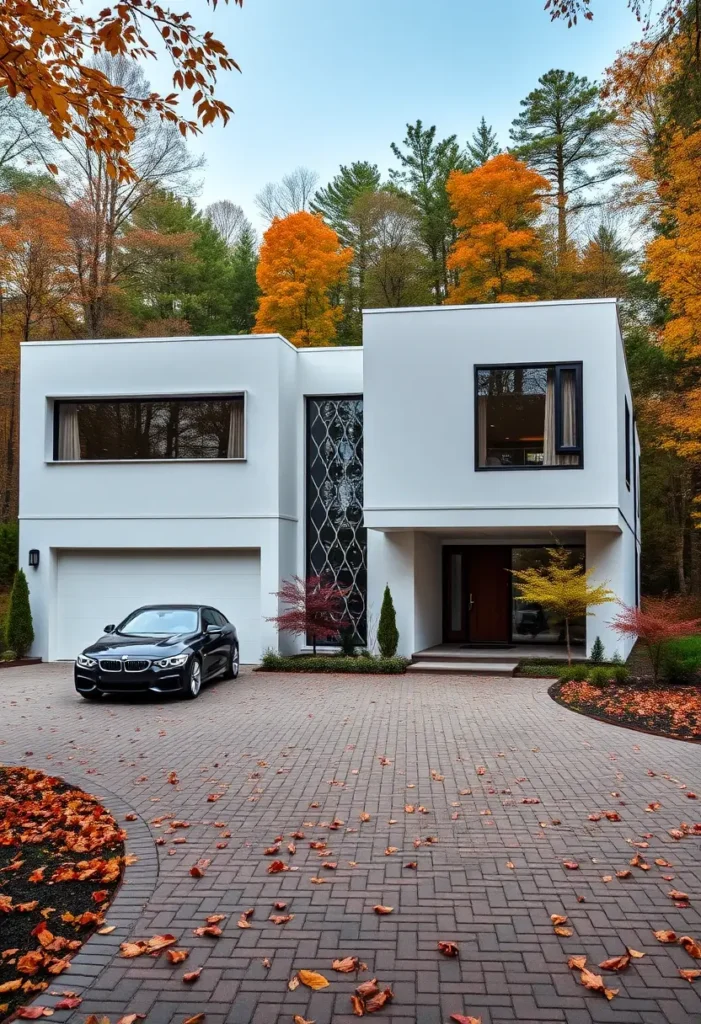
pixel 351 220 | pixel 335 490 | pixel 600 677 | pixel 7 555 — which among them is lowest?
pixel 600 677

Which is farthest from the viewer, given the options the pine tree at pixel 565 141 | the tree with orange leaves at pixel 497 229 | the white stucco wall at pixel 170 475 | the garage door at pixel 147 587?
the pine tree at pixel 565 141

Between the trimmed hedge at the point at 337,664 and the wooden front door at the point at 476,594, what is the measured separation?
134 inches

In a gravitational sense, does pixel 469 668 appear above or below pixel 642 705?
below

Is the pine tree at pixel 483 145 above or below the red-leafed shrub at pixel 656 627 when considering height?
above

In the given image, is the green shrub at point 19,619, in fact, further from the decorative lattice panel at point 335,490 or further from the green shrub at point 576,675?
the green shrub at point 576,675

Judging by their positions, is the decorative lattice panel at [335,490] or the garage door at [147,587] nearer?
the garage door at [147,587]

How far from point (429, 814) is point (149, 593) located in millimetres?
12088

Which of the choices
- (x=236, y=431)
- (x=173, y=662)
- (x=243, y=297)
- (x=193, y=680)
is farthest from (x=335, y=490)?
(x=243, y=297)

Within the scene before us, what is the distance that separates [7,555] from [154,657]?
12635mm

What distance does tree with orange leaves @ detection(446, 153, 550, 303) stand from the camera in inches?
1082

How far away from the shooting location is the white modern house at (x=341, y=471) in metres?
15.5

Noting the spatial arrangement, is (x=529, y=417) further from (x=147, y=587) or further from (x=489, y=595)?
(x=147, y=587)

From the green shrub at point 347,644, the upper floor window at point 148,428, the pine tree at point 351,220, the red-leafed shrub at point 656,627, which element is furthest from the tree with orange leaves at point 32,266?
the red-leafed shrub at point 656,627

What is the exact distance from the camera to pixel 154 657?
39.0 ft
